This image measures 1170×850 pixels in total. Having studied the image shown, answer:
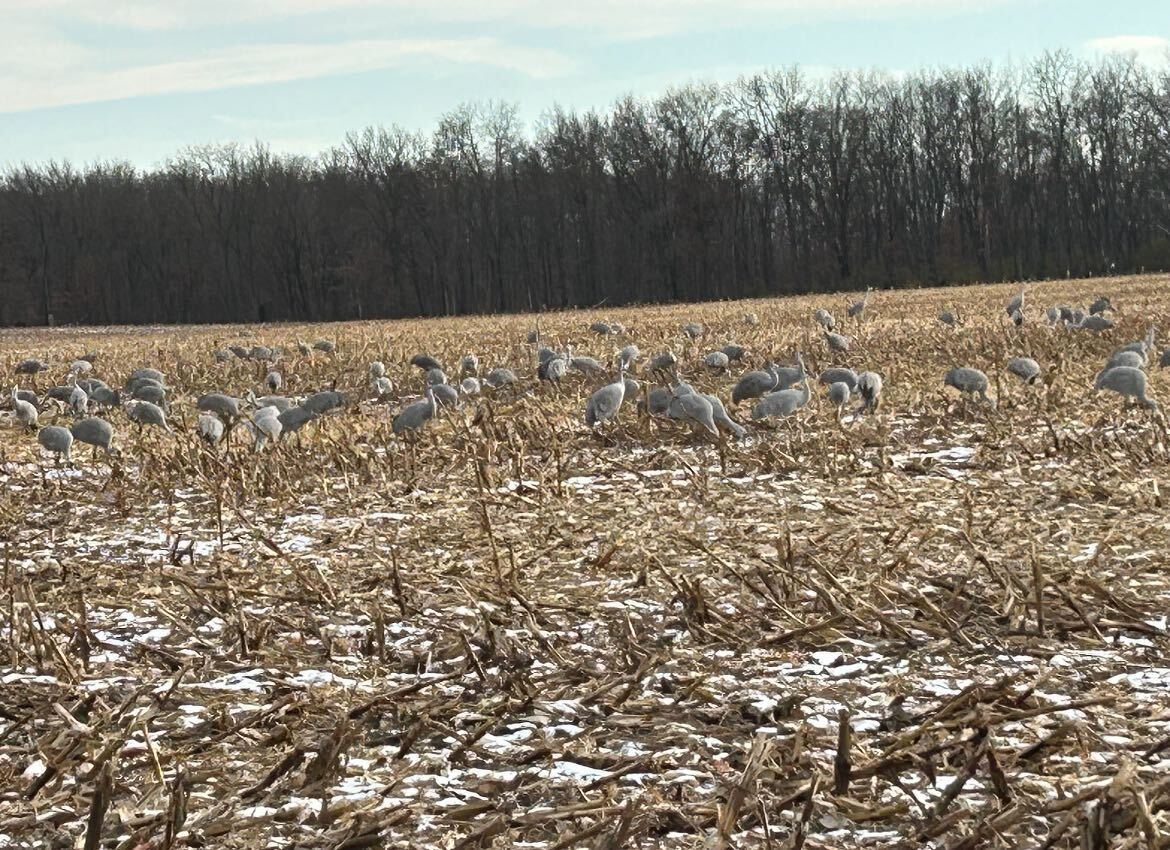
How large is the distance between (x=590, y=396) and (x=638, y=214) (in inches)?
2233

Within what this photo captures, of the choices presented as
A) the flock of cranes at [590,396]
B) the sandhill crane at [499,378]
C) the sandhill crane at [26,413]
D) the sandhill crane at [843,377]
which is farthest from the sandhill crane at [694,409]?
the sandhill crane at [26,413]

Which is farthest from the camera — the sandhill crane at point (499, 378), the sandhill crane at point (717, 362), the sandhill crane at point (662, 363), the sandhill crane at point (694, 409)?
the sandhill crane at point (717, 362)

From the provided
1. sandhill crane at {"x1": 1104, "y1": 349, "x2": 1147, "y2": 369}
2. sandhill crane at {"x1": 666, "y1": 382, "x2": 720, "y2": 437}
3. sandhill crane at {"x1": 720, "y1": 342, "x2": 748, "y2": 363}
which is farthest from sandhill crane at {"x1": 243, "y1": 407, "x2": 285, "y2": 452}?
sandhill crane at {"x1": 1104, "y1": 349, "x2": 1147, "y2": 369}

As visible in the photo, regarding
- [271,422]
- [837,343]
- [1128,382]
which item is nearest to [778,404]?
[1128,382]

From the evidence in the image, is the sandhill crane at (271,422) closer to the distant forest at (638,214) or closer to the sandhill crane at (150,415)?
the sandhill crane at (150,415)

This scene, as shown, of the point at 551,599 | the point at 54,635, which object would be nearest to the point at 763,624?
the point at 551,599

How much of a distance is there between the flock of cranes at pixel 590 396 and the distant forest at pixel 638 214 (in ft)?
156

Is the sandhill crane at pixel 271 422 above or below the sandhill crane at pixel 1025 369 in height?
above

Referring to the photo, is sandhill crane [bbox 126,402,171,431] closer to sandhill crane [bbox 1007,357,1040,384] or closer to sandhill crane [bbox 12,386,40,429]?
sandhill crane [bbox 12,386,40,429]

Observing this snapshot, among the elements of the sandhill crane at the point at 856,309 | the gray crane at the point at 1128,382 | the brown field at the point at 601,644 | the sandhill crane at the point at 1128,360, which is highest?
the sandhill crane at the point at 856,309

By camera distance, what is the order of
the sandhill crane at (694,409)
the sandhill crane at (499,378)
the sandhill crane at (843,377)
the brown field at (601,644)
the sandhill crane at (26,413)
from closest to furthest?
the brown field at (601,644)
the sandhill crane at (694,409)
the sandhill crane at (843,377)
the sandhill crane at (26,413)
the sandhill crane at (499,378)

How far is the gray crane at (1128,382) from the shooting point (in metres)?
7.40

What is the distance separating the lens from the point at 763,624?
3877 mm

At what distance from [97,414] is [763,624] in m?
8.21
